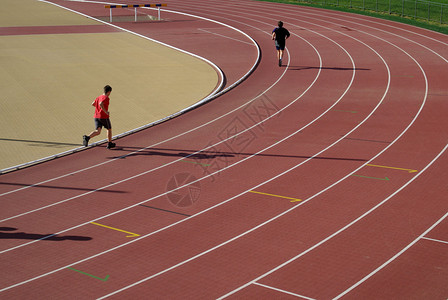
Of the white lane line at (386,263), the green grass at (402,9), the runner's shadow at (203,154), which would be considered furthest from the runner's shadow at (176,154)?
the green grass at (402,9)

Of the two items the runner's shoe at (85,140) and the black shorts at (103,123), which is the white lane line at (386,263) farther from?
the runner's shoe at (85,140)

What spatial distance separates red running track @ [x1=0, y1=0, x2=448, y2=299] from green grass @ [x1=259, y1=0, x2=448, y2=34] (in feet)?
44.8

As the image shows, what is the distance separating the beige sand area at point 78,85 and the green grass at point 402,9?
45.7 ft

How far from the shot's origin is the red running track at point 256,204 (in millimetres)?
8570

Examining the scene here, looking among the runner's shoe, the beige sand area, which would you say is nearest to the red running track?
the runner's shoe

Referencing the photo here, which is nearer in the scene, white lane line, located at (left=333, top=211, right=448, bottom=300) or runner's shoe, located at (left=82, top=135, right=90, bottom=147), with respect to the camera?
white lane line, located at (left=333, top=211, right=448, bottom=300)

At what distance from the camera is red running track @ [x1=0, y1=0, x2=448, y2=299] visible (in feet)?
28.1

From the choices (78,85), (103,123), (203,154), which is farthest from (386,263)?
(78,85)

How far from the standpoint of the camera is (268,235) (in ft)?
32.4

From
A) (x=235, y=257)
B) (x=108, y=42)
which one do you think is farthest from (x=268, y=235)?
(x=108, y=42)

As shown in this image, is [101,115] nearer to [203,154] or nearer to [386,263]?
[203,154]

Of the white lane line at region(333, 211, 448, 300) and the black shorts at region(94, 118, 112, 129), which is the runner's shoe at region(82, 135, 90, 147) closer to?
the black shorts at region(94, 118, 112, 129)

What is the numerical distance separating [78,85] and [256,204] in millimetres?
11117

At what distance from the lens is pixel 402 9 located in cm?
3488
